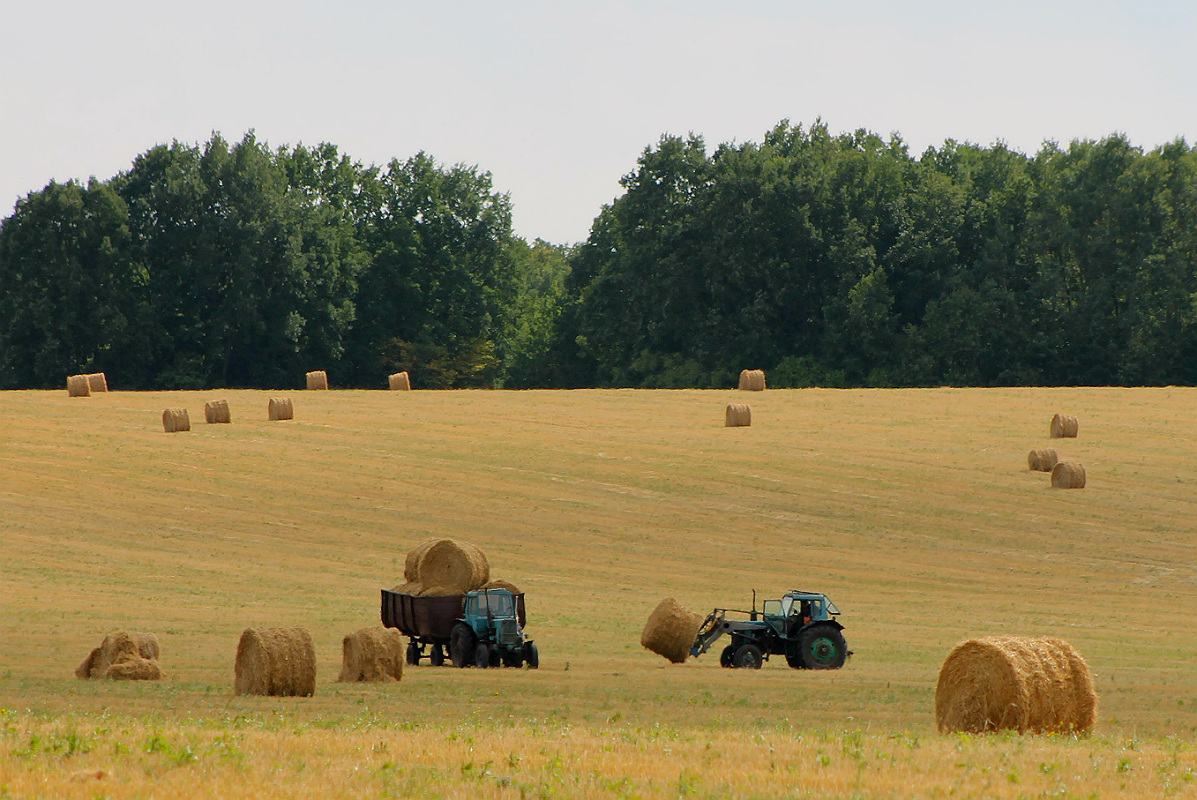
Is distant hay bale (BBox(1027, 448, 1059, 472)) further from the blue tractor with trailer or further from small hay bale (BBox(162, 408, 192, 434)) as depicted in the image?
small hay bale (BBox(162, 408, 192, 434))

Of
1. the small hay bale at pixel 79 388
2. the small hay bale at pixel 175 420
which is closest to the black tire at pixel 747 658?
the small hay bale at pixel 175 420

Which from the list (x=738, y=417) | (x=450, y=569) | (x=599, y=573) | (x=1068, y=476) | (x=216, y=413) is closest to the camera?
(x=450, y=569)

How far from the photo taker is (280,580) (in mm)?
33594

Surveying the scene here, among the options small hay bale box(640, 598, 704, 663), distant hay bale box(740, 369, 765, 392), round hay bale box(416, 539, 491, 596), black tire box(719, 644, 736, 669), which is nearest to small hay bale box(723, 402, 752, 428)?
distant hay bale box(740, 369, 765, 392)

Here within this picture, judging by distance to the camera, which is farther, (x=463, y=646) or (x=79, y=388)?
(x=79, y=388)

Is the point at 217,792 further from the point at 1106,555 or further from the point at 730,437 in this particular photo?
the point at 730,437

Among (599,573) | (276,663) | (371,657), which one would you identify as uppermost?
(276,663)

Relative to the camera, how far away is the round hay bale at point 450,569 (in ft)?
86.3

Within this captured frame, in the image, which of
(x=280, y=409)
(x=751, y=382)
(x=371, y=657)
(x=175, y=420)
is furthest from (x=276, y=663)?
(x=751, y=382)

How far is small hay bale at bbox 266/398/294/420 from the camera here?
53.6 m

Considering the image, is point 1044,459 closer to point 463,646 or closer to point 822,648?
point 822,648

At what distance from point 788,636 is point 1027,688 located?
9.73 metres

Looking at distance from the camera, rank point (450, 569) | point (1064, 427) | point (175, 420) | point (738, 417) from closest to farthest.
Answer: point (450, 569), point (175, 420), point (1064, 427), point (738, 417)

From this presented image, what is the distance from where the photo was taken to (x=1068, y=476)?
43.2 m
